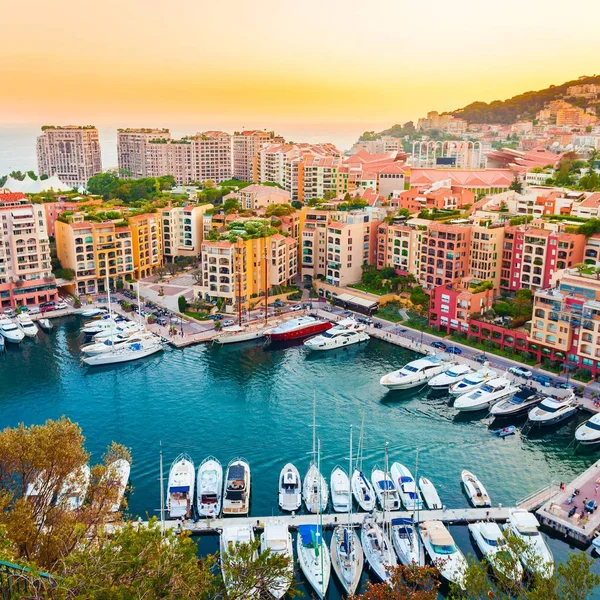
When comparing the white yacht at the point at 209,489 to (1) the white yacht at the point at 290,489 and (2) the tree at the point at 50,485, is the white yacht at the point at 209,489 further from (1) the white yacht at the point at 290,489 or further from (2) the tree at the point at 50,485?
(2) the tree at the point at 50,485

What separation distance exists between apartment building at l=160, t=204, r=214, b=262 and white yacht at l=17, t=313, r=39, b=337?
1838 cm

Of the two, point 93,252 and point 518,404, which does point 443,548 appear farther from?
point 93,252

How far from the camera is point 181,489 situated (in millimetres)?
27219

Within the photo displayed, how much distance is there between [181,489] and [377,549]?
27.1 feet

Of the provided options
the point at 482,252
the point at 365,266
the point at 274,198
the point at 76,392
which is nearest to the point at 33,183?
the point at 274,198

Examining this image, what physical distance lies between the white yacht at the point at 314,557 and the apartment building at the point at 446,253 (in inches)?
1114

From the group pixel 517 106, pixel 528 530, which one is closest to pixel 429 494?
pixel 528 530

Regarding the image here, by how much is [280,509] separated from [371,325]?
22.9 meters

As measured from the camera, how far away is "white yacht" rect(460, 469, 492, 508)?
1065 inches

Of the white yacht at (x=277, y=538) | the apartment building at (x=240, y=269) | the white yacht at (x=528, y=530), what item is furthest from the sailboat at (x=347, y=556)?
the apartment building at (x=240, y=269)

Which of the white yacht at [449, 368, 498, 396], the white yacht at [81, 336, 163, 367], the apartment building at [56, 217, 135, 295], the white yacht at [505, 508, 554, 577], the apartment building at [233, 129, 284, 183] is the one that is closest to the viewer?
the white yacht at [505, 508, 554, 577]

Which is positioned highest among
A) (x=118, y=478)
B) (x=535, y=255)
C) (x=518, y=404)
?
(x=535, y=255)

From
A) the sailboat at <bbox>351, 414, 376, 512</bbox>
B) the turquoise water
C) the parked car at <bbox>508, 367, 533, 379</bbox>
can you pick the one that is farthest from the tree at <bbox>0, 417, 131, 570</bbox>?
the parked car at <bbox>508, 367, 533, 379</bbox>

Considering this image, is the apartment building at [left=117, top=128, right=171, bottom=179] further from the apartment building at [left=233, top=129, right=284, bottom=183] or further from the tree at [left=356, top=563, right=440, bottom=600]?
the tree at [left=356, top=563, right=440, bottom=600]
